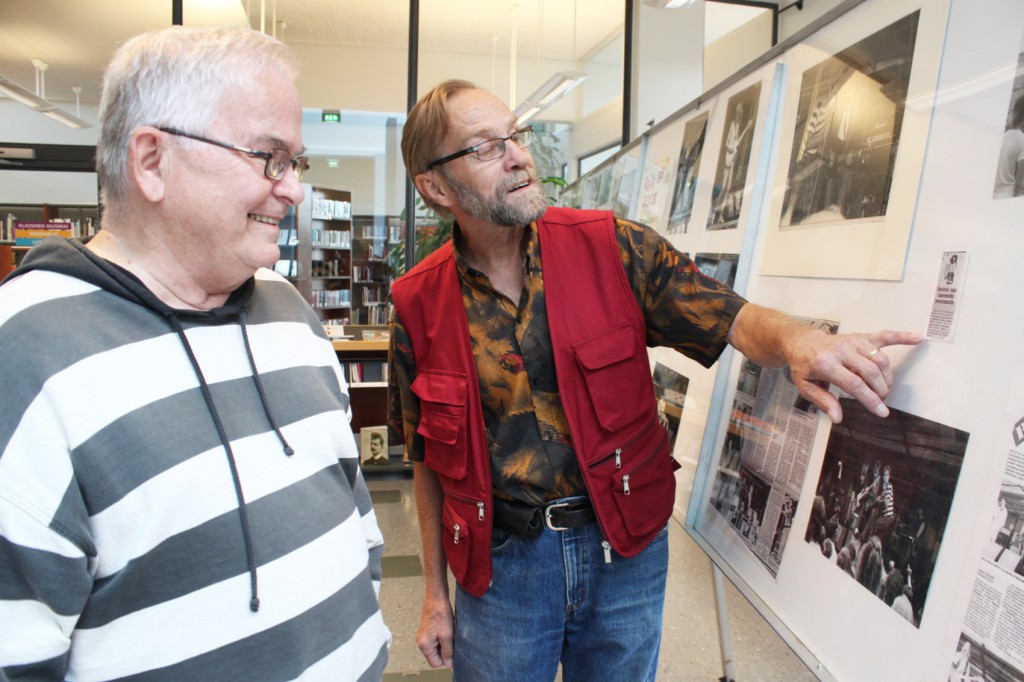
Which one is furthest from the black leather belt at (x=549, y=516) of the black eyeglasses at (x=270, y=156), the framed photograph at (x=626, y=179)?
the framed photograph at (x=626, y=179)

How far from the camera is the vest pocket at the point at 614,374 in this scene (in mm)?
1241

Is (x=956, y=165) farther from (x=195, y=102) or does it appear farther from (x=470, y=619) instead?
(x=470, y=619)

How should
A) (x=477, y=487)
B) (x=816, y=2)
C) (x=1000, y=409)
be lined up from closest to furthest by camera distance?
(x=1000, y=409) < (x=477, y=487) < (x=816, y=2)

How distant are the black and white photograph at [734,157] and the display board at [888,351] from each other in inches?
0.5

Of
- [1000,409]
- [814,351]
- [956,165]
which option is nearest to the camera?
[1000,409]

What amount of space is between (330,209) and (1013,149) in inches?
230

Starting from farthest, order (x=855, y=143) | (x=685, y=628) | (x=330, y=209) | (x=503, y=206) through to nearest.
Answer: (x=330, y=209), (x=685, y=628), (x=503, y=206), (x=855, y=143)

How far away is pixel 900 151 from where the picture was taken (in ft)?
3.12

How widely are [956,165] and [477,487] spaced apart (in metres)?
0.94

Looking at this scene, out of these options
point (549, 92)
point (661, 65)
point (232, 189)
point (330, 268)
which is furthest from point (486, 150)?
point (330, 268)

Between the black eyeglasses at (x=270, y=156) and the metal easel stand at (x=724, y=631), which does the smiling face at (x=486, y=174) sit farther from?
the metal easel stand at (x=724, y=631)

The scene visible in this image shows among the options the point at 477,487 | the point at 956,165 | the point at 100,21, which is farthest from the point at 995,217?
the point at 100,21

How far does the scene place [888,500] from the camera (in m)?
0.91

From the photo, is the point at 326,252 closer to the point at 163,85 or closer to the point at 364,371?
the point at 364,371
